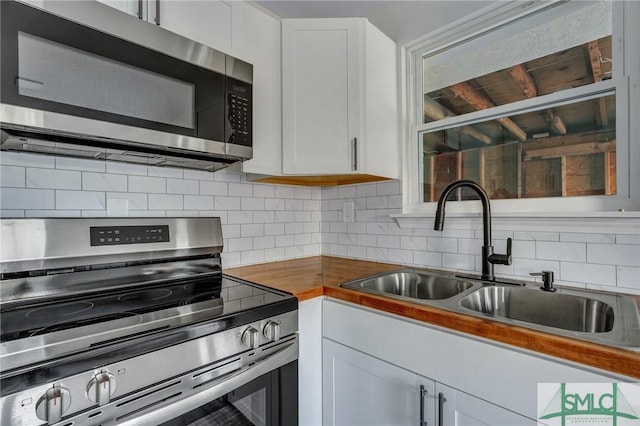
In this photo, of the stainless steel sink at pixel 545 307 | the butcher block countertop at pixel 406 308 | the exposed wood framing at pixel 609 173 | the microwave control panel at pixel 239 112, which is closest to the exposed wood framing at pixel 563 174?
the exposed wood framing at pixel 609 173

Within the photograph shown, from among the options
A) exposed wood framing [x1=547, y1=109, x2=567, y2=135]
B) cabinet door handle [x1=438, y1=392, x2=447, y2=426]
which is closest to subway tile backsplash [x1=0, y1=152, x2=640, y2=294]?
exposed wood framing [x1=547, y1=109, x2=567, y2=135]

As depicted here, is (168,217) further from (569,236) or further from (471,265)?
(569,236)

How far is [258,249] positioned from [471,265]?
1.15m

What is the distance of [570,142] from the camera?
1.29 m

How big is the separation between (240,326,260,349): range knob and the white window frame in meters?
1.06

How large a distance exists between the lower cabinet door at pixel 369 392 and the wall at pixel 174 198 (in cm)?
77

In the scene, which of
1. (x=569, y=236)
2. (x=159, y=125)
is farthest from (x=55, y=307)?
(x=569, y=236)

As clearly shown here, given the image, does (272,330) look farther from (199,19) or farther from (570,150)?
(570,150)

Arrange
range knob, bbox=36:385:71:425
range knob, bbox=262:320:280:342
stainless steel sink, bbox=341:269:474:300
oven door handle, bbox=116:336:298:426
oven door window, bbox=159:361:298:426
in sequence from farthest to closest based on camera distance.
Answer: stainless steel sink, bbox=341:269:474:300 → range knob, bbox=262:320:280:342 → oven door window, bbox=159:361:298:426 → oven door handle, bbox=116:336:298:426 → range knob, bbox=36:385:71:425

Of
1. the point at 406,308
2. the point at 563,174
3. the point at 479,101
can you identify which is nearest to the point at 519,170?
the point at 563,174

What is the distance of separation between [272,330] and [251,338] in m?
0.08

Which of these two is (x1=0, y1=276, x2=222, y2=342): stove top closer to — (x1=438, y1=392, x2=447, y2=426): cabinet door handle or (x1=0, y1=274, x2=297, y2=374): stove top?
(x1=0, y1=274, x2=297, y2=374): stove top

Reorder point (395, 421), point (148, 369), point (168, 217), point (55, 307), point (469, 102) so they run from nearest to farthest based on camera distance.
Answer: point (148, 369), point (55, 307), point (395, 421), point (168, 217), point (469, 102)

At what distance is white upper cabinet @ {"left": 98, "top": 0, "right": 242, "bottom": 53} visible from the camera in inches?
43.2
